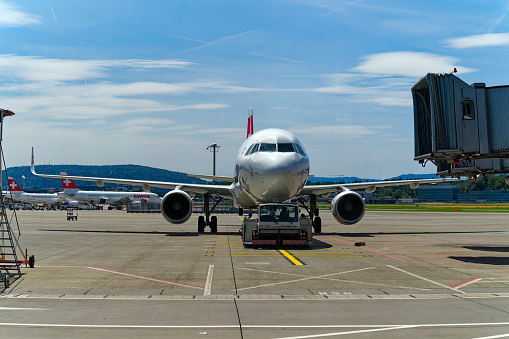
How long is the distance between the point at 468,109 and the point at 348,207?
896 centimetres

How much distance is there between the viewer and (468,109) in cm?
1977

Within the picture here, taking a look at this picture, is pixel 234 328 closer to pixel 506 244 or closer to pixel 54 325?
pixel 54 325

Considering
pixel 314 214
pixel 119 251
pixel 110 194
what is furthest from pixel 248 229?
pixel 110 194

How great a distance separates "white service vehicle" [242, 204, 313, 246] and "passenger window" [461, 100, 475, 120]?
790 centimetres

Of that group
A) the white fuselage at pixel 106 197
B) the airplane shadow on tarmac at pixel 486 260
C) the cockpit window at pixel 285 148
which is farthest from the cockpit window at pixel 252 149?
the white fuselage at pixel 106 197

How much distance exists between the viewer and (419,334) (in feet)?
26.2

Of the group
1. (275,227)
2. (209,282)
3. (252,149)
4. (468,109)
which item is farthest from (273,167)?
(209,282)

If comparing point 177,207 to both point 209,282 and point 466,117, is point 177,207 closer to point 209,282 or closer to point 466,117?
point 209,282

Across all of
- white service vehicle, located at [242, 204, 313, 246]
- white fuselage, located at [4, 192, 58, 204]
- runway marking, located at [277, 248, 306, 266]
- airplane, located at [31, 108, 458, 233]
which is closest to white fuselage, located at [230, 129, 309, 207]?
airplane, located at [31, 108, 458, 233]

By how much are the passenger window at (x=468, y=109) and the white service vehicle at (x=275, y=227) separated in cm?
790

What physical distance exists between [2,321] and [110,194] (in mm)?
104810

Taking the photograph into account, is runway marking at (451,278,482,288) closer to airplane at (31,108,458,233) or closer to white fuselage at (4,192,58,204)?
airplane at (31,108,458,233)

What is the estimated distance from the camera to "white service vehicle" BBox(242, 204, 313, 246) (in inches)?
850

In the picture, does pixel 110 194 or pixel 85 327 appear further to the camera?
pixel 110 194
